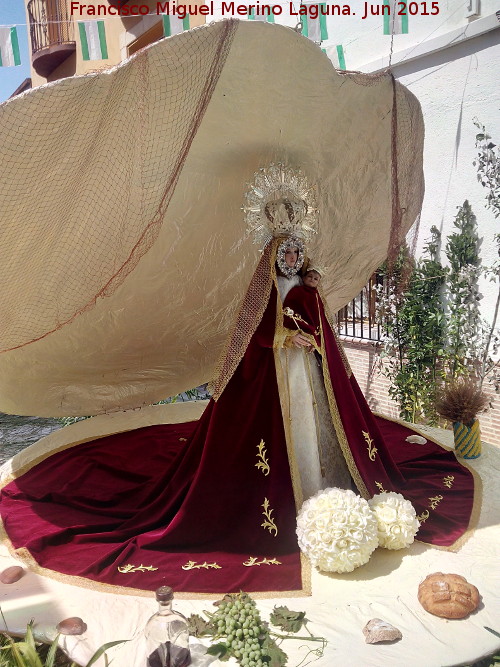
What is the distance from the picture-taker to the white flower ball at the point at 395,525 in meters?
2.74

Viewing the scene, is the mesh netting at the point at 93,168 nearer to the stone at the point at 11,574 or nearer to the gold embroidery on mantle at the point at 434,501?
the stone at the point at 11,574

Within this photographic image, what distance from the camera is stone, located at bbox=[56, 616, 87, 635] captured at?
221 cm

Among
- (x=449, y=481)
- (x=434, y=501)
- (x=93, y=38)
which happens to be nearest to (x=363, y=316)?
(x=449, y=481)

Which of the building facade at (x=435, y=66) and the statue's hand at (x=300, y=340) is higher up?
the building facade at (x=435, y=66)

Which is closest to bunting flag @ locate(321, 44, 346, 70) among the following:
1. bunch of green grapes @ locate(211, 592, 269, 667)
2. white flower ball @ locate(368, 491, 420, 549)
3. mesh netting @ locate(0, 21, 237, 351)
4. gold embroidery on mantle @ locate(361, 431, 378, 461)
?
mesh netting @ locate(0, 21, 237, 351)

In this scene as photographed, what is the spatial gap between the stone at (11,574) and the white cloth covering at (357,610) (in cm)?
4

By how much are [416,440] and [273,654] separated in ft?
8.49

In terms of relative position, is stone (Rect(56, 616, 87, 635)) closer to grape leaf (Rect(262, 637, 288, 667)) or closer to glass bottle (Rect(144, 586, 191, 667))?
glass bottle (Rect(144, 586, 191, 667))

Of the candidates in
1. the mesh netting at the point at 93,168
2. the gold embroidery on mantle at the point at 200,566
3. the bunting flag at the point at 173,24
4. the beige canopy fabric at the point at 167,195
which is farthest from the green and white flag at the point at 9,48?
the gold embroidery on mantle at the point at 200,566

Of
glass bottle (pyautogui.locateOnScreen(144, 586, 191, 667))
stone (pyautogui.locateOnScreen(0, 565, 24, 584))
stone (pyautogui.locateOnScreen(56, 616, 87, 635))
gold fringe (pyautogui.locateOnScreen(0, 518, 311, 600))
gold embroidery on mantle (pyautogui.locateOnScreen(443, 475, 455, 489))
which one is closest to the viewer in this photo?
glass bottle (pyautogui.locateOnScreen(144, 586, 191, 667))

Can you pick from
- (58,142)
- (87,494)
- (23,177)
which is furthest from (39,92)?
(87,494)

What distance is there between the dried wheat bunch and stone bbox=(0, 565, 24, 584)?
114 inches

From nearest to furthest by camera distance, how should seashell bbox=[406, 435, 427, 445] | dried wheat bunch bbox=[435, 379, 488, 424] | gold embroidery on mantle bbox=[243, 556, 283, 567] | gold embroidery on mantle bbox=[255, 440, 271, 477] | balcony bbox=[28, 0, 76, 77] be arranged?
gold embroidery on mantle bbox=[243, 556, 283, 567], gold embroidery on mantle bbox=[255, 440, 271, 477], dried wheat bunch bbox=[435, 379, 488, 424], seashell bbox=[406, 435, 427, 445], balcony bbox=[28, 0, 76, 77]

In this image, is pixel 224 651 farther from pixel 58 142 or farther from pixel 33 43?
pixel 33 43
